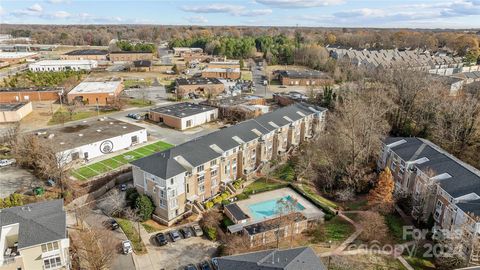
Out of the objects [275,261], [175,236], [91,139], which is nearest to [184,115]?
[91,139]

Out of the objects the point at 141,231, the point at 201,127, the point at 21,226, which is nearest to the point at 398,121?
the point at 201,127

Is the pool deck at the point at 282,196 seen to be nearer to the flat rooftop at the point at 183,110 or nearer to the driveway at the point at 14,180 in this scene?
the driveway at the point at 14,180

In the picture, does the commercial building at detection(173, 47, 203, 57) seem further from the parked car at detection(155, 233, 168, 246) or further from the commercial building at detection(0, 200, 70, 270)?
the commercial building at detection(0, 200, 70, 270)

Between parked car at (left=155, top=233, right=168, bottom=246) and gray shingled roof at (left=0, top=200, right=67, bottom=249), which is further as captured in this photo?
parked car at (left=155, top=233, right=168, bottom=246)

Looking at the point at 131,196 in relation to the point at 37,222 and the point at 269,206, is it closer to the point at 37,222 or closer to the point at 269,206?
the point at 37,222

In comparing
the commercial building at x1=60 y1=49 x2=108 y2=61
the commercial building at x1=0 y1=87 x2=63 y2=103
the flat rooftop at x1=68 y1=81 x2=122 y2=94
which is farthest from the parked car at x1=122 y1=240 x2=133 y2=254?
the commercial building at x1=60 y1=49 x2=108 y2=61

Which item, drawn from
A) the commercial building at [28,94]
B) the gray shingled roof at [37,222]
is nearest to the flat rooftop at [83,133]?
the gray shingled roof at [37,222]
